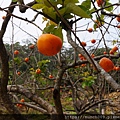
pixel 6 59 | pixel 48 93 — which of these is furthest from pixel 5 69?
pixel 48 93

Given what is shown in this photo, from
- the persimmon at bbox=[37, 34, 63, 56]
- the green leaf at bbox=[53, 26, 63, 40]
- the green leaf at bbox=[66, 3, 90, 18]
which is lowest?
the persimmon at bbox=[37, 34, 63, 56]

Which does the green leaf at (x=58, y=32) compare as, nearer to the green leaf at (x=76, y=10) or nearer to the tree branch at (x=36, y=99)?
the green leaf at (x=76, y=10)

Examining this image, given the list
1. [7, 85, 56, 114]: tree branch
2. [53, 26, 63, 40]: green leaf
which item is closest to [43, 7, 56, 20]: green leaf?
[53, 26, 63, 40]: green leaf

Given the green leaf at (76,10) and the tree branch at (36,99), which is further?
the tree branch at (36,99)

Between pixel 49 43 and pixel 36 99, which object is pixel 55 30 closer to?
pixel 49 43

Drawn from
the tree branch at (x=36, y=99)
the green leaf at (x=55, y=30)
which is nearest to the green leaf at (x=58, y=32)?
the green leaf at (x=55, y=30)

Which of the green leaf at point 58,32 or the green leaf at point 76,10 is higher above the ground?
the green leaf at point 76,10

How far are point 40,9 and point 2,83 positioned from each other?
1.23 m

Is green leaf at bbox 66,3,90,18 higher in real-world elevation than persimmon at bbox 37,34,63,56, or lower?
higher

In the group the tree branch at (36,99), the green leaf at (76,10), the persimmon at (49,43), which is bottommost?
the tree branch at (36,99)

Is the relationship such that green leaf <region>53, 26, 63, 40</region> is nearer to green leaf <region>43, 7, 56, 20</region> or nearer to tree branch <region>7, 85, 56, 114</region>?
green leaf <region>43, 7, 56, 20</region>

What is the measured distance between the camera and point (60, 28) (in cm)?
67

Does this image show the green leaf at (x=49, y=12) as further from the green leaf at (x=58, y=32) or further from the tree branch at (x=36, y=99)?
the tree branch at (x=36, y=99)

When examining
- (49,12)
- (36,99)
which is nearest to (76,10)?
(49,12)
